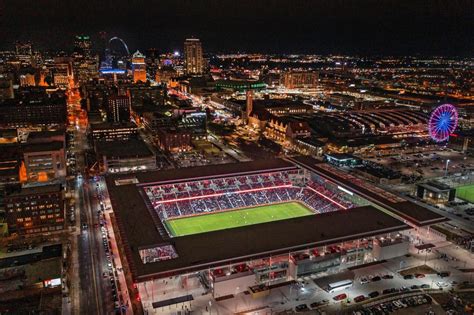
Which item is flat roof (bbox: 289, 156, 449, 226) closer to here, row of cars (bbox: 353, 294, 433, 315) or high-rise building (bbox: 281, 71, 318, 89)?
row of cars (bbox: 353, 294, 433, 315)

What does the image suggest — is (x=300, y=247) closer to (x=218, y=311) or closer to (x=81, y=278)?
(x=218, y=311)

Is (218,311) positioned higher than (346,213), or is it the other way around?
(346,213)

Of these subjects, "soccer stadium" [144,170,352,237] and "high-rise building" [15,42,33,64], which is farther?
"high-rise building" [15,42,33,64]

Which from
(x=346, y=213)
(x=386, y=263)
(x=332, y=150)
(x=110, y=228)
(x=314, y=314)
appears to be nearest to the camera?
(x=314, y=314)

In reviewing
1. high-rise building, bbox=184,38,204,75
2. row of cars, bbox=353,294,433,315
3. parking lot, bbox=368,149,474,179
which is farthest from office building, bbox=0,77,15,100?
row of cars, bbox=353,294,433,315

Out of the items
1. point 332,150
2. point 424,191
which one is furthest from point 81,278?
point 332,150

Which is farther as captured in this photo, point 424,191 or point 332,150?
point 332,150
